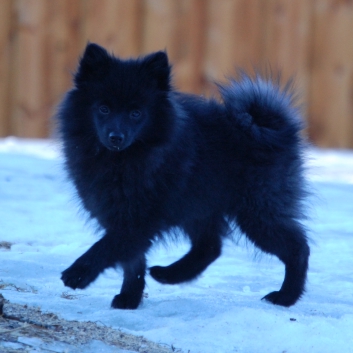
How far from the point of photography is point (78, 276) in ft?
11.9

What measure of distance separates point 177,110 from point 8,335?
179 centimetres

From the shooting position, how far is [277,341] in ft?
11.3

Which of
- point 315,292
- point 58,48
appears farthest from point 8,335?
point 58,48

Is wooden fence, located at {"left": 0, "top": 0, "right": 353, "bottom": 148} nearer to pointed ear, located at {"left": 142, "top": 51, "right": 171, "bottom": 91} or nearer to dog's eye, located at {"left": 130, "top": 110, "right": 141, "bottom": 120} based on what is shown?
pointed ear, located at {"left": 142, "top": 51, "right": 171, "bottom": 91}

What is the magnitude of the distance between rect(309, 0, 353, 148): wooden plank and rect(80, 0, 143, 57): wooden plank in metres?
2.10

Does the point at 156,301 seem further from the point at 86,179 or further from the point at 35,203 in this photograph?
the point at 35,203

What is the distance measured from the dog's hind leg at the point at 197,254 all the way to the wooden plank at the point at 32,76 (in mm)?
3956

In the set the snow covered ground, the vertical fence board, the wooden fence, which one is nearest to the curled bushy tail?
the snow covered ground

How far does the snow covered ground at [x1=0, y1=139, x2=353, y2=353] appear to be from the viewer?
3484 mm

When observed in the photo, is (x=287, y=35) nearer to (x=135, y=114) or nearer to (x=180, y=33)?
(x=180, y=33)

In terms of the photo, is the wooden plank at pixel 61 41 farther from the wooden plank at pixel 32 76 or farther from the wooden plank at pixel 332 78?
the wooden plank at pixel 332 78

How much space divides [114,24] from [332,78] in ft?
8.57

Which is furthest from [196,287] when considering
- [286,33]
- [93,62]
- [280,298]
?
[286,33]

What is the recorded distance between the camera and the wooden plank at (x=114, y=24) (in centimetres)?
818
